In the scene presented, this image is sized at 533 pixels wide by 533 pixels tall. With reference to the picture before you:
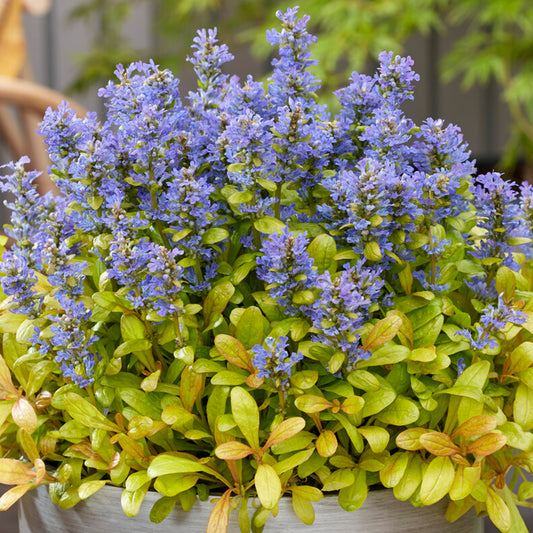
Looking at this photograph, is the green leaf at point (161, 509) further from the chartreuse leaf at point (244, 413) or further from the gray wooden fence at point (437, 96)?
the gray wooden fence at point (437, 96)

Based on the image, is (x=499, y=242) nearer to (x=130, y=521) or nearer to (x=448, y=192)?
(x=448, y=192)

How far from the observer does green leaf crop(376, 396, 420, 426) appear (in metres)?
0.50

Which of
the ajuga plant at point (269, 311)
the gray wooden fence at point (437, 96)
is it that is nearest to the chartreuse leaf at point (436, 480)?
the ajuga plant at point (269, 311)

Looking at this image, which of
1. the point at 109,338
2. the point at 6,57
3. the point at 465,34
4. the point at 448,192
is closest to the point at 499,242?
the point at 448,192

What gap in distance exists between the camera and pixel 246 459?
532 mm

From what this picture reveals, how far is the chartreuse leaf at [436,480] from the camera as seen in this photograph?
0.47m

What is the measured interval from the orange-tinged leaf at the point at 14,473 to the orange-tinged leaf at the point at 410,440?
278 mm

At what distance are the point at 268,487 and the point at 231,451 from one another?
35 millimetres

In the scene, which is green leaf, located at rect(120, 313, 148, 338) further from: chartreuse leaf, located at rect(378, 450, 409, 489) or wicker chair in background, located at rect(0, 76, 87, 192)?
wicker chair in background, located at rect(0, 76, 87, 192)

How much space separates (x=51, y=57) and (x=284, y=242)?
4.87 meters

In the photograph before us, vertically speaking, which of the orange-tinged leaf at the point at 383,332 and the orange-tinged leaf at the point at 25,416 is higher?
the orange-tinged leaf at the point at 25,416

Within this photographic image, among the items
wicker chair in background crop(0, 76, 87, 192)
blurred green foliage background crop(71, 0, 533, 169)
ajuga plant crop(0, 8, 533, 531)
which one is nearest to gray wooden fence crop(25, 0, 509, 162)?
blurred green foliage background crop(71, 0, 533, 169)

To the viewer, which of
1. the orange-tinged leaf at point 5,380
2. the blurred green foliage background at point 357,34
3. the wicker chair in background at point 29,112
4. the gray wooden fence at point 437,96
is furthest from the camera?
the gray wooden fence at point 437,96

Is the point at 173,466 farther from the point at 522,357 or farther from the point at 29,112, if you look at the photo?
the point at 29,112
